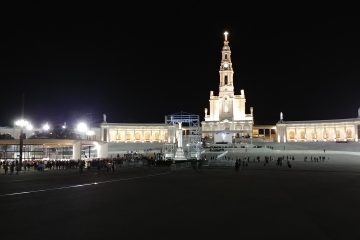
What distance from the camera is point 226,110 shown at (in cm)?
12181

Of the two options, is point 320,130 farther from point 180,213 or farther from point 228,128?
point 180,213

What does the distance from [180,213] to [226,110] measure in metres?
109

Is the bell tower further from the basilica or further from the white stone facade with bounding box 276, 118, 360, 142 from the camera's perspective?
the white stone facade with bounding box 276, 118, 360, 142

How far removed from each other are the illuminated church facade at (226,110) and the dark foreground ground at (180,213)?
97.0 m

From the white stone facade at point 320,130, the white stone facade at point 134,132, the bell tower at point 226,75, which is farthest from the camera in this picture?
the bell tower at point 226,75

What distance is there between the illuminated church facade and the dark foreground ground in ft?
318

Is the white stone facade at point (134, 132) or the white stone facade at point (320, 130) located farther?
the white stone facade at point (134, 132)

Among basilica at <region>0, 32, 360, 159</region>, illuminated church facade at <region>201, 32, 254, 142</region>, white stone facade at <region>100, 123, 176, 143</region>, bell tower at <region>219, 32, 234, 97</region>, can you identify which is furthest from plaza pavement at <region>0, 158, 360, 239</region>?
bell tower at <region>219, 32, 234, 97</region>

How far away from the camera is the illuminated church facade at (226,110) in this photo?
118 m

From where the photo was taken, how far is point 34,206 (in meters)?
15.5

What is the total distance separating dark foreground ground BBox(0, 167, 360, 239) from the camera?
11.0 meters

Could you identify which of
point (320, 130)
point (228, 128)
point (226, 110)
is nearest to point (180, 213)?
point (320, 130)

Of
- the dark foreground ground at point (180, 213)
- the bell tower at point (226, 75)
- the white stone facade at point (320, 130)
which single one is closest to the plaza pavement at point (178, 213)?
the dark foreground ground at point (180, 213)

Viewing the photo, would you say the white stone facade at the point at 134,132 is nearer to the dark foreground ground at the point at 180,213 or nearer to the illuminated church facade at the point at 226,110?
the illuminated church facade at the point at 226,110
